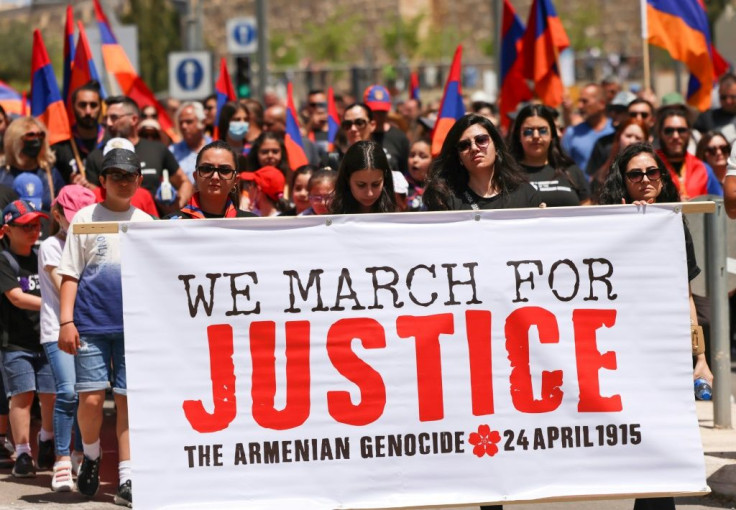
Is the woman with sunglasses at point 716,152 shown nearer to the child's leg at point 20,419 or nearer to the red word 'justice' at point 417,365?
the child's leg at point 20,419

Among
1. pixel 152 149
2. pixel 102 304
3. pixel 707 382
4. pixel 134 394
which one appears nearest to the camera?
pixel 134 394

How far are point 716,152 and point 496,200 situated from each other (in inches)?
190

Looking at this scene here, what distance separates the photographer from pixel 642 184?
248 inches

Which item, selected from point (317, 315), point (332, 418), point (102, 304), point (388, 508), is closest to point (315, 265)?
point (317, 315)

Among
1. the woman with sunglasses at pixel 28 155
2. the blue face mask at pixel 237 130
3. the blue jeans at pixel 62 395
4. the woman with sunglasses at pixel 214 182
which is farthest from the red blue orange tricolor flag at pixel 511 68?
the woman with sunglasses at pixel 214 182

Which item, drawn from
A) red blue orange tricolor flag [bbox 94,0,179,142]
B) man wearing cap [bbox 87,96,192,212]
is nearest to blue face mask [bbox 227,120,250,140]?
man wearing cap [bbox 87,96,192,212]

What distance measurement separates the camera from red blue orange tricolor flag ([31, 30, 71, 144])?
10820 mm

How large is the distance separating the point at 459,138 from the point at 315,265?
1.14 metres

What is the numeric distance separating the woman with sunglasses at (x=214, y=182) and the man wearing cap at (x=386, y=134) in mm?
4117

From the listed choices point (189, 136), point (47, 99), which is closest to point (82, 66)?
point (47, 99)

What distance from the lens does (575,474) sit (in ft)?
18.6

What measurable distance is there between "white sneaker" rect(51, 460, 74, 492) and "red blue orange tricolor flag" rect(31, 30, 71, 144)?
3.56 m

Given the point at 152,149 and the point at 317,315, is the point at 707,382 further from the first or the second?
the point at 152,149

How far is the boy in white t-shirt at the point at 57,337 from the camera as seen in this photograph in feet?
25.2
